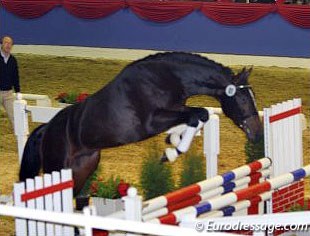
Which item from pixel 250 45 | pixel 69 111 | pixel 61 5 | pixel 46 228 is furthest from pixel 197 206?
pixel 61 5

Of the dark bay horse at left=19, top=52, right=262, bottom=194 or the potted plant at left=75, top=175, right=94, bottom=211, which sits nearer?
the dark bay horse at left=19, top=52, right=262, bottom=194

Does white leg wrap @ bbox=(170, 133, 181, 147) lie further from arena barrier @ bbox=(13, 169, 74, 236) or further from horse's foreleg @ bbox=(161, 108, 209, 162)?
arena barrier @ bbox=(13, 169, 74, 236)

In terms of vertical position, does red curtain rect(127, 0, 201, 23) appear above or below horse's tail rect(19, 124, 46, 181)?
above

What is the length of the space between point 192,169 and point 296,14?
7.71 m

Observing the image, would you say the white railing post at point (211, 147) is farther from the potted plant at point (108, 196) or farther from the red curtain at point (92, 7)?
the red curtain at point (92, 7)

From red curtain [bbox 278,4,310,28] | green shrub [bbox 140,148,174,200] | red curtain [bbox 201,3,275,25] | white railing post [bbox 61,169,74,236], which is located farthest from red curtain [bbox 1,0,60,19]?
white railing post [bbox 61,169,74,236]

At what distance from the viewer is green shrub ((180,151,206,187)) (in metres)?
Result: 7.74

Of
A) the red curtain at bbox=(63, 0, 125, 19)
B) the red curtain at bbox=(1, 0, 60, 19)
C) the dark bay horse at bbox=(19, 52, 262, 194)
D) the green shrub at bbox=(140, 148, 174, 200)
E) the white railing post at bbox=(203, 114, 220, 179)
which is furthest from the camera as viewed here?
the red curtain at bbox=(1, 0, 60, 19)

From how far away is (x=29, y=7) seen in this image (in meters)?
16.8

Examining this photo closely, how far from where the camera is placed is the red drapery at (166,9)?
595 inches

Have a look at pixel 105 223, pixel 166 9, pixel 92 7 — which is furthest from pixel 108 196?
pixel 92 7

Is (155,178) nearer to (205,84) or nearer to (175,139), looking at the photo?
(175,139)

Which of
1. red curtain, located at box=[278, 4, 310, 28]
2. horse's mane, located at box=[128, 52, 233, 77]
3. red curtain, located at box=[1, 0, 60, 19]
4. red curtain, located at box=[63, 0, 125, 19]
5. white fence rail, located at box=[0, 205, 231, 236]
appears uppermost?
red curtain, located at box=[1, 0, 60, 19]

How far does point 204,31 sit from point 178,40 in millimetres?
438
